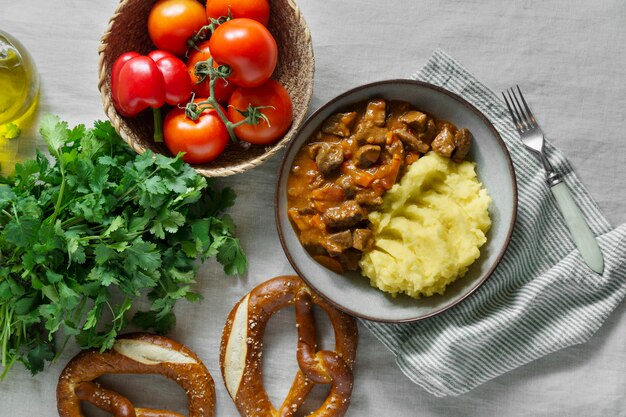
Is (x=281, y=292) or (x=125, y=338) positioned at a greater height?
(x=281, y=292)

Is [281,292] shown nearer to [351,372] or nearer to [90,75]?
[351,372]

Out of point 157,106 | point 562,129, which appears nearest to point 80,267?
point 157,106

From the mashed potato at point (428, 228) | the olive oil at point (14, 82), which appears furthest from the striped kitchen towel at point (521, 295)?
the olive oil at point (14, 82)

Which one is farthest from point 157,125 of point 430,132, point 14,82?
point 430,132

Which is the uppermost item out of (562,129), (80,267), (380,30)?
(380,30)

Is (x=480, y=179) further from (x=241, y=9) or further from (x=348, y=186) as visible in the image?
(x=241, y=9)

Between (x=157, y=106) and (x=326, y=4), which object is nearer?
(x=157, y=106)

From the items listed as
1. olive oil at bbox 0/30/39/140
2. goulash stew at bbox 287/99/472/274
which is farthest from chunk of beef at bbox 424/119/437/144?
olive oil at bbox 0/30/39/140
